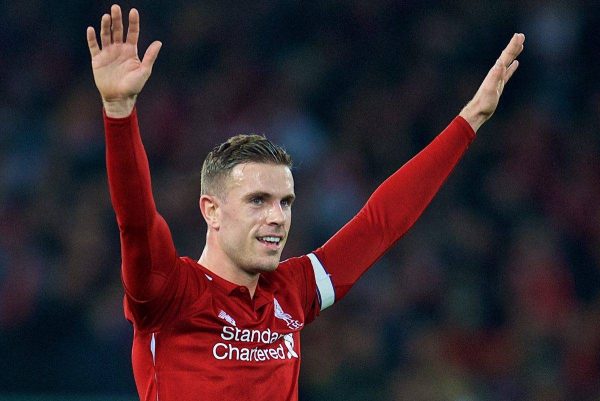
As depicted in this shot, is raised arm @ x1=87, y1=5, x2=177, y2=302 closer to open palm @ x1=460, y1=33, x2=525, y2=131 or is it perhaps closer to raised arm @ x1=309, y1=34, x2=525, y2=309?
raised arm @ x1=309, y1=34, x2=525, y2=309

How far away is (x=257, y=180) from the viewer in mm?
3432

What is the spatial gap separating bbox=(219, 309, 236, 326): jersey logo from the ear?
285 mm

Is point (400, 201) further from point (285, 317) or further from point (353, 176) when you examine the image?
point (353, 176)

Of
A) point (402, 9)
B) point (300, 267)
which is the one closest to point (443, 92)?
point (402, 9)

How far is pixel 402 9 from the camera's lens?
9.42m

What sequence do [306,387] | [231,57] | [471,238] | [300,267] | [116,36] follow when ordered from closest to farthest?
[116,36] → [300,267] → [306,387] → [471,238] → [231,57]

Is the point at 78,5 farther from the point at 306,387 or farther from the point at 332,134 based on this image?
the point at 306,387

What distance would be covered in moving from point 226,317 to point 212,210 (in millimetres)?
363

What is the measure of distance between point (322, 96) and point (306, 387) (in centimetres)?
285

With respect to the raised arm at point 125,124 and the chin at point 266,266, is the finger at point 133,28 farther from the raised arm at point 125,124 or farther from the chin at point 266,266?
the chin at point 266,266

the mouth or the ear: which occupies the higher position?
the ear

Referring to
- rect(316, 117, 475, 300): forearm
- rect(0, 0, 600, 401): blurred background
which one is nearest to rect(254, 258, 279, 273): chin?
rect(316, 117, 475, 300): forearm

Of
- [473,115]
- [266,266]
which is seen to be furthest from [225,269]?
[473,115]

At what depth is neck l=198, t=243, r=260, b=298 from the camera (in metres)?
3.49
